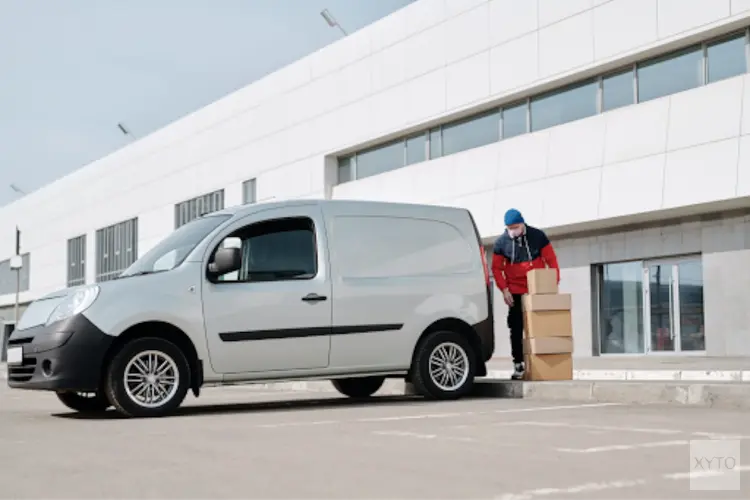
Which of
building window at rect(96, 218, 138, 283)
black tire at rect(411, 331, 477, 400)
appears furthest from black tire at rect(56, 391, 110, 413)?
building window at rect(96, 218, 138, 283)

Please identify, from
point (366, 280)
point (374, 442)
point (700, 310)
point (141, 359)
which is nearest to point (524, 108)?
point (700, 310)

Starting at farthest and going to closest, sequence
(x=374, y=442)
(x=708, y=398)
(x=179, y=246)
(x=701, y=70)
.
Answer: (x=701, y=70) < (x=179, y=246) < (x=708, y=398) < (x=374, y=442)

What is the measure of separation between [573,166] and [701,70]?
12.2ft

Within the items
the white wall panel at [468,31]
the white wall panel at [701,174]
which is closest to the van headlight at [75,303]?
the white wall panel at [701,174]

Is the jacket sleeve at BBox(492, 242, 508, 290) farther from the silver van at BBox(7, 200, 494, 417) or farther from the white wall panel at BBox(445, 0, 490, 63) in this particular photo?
the white wall panel at BBox(445, 0, 490, 63)

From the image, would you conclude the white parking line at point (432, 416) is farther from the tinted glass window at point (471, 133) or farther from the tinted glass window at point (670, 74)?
the tinted glass window at point (471, 133)

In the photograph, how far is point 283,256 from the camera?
32.2 feet

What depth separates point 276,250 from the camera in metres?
9.80

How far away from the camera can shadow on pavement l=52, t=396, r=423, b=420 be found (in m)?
9.37

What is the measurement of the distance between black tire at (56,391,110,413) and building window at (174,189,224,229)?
30835 millimetres

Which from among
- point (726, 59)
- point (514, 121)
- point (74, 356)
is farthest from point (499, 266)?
point (514, 121)

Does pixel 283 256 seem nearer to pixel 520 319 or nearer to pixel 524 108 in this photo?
pixel 520 319

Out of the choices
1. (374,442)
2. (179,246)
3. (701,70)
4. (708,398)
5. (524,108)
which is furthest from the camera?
(524,108)

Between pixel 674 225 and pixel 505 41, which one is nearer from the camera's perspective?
pixel 674 225
